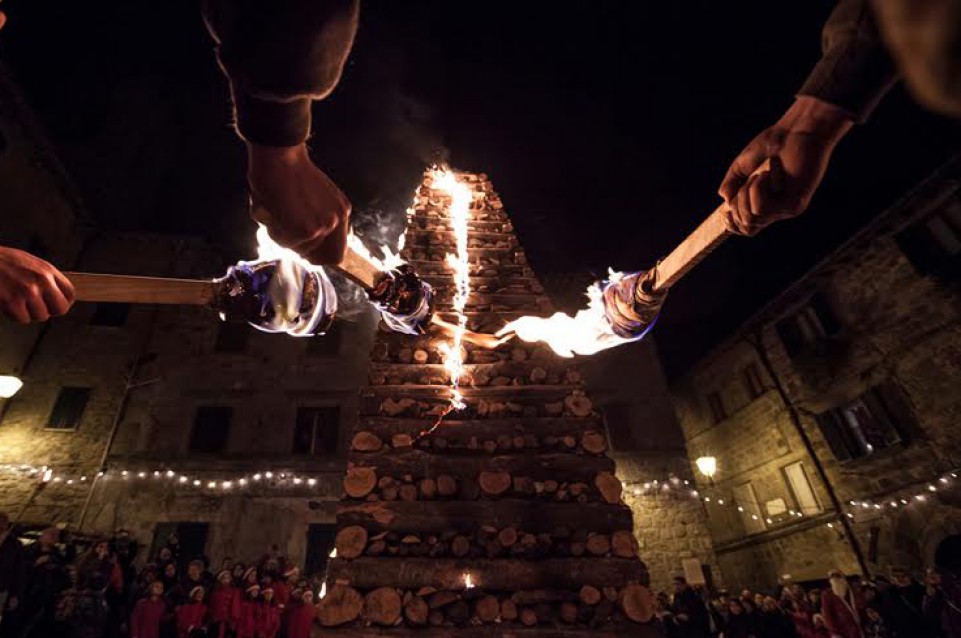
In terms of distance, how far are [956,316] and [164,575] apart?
19.7 m

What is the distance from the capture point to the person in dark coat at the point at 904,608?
8.30 meters

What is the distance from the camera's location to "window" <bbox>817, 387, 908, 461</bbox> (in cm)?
1349

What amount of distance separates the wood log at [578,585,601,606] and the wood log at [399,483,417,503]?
1.49 m

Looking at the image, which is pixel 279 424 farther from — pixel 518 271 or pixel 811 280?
pixel 811 280

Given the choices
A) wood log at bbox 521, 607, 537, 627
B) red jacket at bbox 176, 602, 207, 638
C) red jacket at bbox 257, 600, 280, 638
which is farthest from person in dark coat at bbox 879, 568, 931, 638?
red jacket at bbox 176, 602, 207, 638

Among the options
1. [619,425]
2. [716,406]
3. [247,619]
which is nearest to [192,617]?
[247,619]

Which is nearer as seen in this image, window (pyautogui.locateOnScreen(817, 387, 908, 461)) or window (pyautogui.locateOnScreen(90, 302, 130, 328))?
window (pyautogui.locateOnScreen(817, 387, 908, 461))

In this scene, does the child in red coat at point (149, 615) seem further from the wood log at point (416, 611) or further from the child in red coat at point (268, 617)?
the wood log at point (416, 611)

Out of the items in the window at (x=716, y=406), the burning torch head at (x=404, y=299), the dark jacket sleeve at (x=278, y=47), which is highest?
the window at (x=716, y=406)

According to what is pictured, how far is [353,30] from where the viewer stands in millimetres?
1435

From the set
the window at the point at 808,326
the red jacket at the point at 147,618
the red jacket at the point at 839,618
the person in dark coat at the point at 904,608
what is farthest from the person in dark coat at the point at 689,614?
the window at the point at 808,326

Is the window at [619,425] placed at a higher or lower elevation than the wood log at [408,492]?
higher

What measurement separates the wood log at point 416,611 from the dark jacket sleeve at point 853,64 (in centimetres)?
372

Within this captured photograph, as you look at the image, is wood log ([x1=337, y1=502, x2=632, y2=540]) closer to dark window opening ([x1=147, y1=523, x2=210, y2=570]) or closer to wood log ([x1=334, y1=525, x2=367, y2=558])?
wood log ([x1=334, y1=525, x2=367, y2=558])
